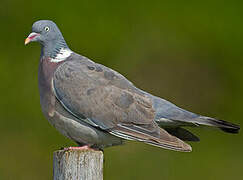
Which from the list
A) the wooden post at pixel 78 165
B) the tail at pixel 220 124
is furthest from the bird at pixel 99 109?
the wooden post at pixel 78 165

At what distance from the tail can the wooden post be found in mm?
1177

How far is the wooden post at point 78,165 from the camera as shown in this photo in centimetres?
405

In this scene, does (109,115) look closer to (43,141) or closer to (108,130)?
(108,130)

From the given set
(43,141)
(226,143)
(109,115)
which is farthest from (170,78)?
(109,115)

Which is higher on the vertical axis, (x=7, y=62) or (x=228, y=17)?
(x=228, y=17)

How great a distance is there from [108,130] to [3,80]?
475 centimetres

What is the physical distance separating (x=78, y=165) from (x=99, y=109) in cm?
83

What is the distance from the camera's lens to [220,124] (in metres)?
4.91

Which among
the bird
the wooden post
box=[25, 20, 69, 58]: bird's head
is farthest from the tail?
box=[25, 20, 69, 58]: bird's head

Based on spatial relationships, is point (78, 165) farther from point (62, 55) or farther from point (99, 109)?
point (62, 55)

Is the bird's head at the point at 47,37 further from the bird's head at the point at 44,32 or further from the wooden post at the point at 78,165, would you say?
the wooden post at the point at 78,165

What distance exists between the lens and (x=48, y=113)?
15.9ft

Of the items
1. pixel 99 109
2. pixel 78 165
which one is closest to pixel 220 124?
pixel 99 109

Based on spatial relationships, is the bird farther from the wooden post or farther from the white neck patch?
the wooden post
